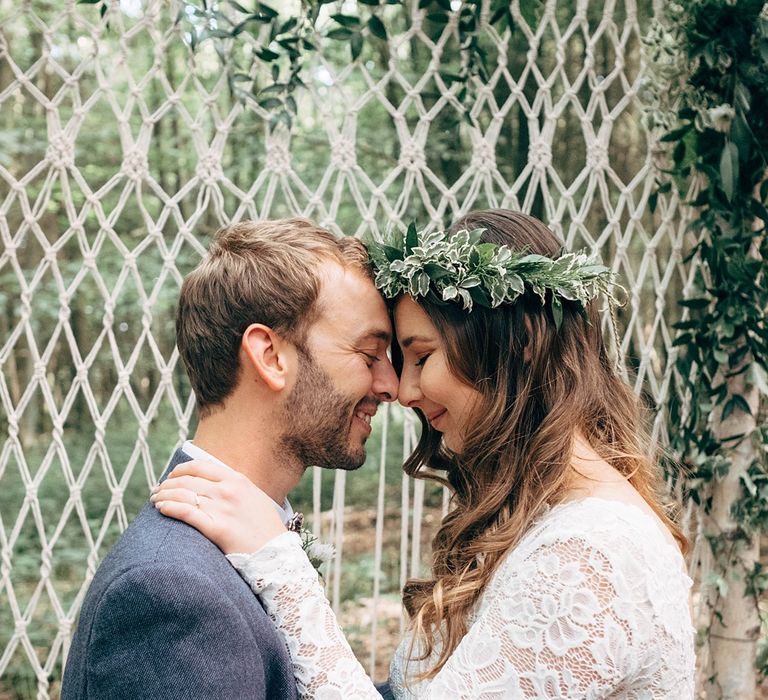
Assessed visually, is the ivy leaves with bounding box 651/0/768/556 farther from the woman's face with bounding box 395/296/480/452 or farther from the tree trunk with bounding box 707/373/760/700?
the woman's face with bounding box 395/296/480/452

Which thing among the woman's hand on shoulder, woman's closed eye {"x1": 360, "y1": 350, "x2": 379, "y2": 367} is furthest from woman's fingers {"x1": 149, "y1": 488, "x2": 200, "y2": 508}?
woman's closed eye {"x1": 360, "y1": 350, "x2": 379, "y2": 367}

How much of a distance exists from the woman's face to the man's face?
6 cm

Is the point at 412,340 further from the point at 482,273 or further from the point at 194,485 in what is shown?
the point at 194,485

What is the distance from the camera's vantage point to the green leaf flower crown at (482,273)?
1.39 metres

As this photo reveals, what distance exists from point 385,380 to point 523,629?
0.57 meters

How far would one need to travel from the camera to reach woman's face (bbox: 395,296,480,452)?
1.46 m

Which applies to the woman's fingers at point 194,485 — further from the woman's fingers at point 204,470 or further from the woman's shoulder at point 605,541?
the woman's shoulder at point 605,541

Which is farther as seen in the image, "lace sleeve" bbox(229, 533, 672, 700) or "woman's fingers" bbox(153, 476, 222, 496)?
"woman's fingers" bbox(153, 476, 222, 496)

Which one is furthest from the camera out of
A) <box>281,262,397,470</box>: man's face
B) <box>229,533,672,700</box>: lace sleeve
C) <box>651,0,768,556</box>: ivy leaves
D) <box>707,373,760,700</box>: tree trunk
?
<box>707,373,760,700</box>: tree trunk

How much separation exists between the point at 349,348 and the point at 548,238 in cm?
43

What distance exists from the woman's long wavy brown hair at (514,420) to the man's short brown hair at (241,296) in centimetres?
24

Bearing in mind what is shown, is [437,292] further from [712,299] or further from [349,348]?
[712,299]

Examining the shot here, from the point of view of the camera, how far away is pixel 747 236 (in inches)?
86.4

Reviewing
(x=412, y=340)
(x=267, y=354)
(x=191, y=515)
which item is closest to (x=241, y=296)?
(x=267, y=354)
